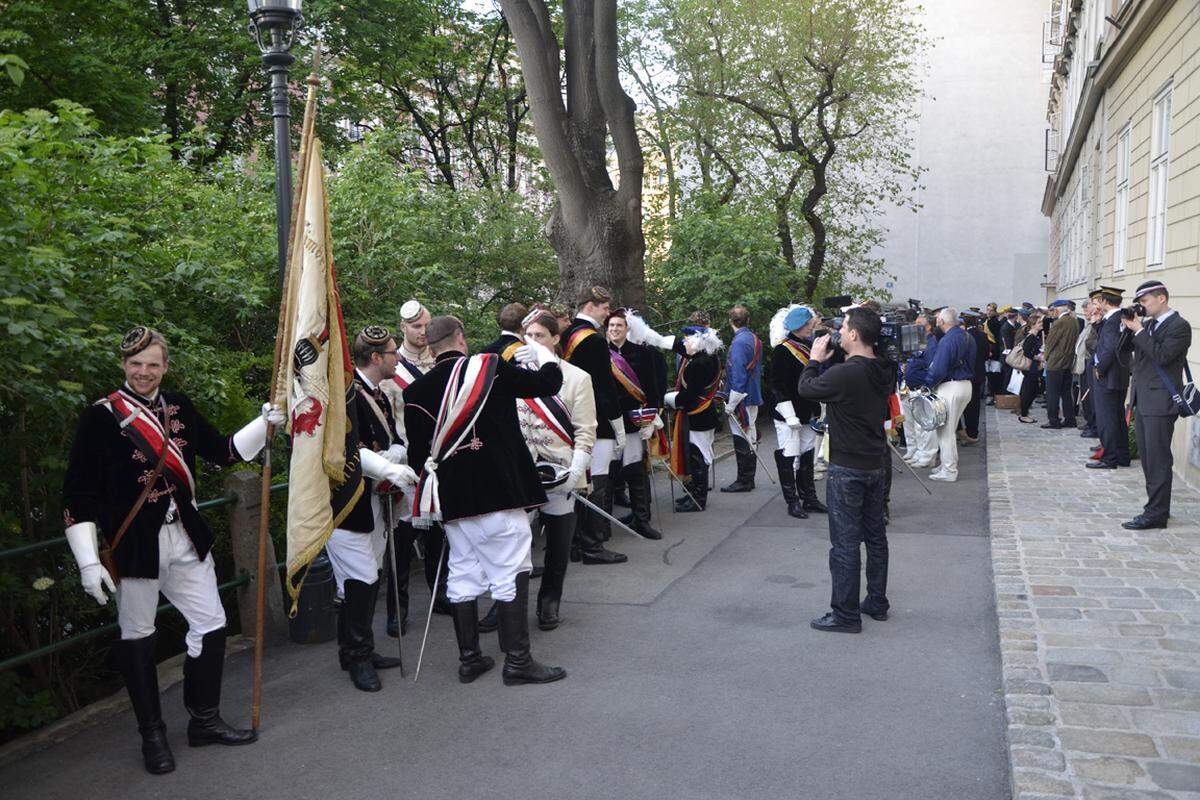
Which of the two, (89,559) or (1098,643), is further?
(1098,643)

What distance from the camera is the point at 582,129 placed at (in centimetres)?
1255

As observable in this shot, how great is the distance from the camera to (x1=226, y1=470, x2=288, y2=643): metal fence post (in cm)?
625

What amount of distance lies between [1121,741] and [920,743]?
82cm

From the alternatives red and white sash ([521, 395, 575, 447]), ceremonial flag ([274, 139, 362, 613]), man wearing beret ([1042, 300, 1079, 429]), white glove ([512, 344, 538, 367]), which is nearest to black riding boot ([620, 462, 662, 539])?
red and white sash ([521, 395, 575, 447])

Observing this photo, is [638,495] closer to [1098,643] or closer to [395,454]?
[395,454]

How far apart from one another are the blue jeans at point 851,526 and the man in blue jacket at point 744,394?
4.99 m

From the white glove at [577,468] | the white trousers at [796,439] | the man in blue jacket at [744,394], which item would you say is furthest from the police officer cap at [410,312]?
the man in blue jacket at [744,394]

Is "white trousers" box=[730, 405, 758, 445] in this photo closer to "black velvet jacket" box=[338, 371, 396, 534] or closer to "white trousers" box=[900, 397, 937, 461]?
"white trousers" box=[900, 397, 937, 461]

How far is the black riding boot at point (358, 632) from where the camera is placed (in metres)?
5.62

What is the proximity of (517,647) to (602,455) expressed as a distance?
3.02m

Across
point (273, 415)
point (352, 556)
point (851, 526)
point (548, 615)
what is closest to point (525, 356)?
point (352, 556)

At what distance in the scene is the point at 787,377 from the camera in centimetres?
996

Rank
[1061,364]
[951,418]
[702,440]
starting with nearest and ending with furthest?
[702,440], [951,418], [1061,364]

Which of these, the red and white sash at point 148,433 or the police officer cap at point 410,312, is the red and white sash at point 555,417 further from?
the red and white sash at point 148,433
